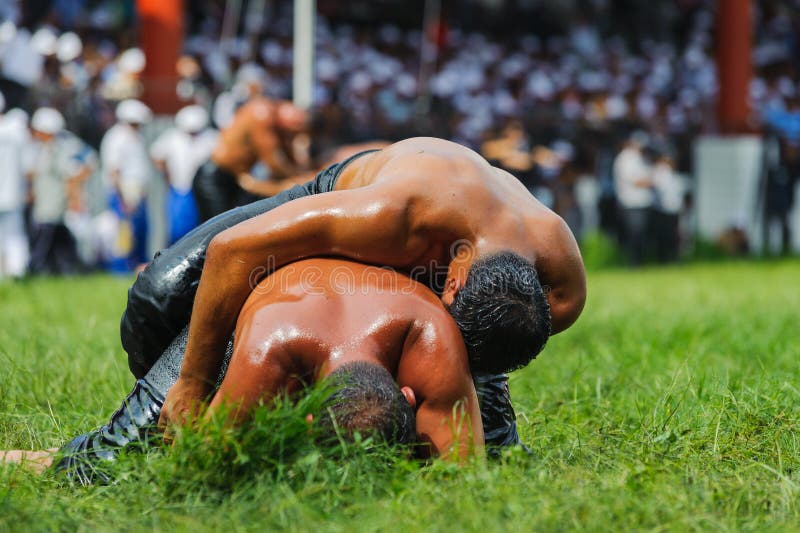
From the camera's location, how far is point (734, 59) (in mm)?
15344

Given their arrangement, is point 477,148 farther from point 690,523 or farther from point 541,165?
point 690,523

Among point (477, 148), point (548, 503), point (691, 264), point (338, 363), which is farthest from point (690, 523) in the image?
point (691, 264)

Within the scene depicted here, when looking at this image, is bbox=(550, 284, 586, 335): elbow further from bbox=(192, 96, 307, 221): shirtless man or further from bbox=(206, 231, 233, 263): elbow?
bbox=(192, 96, 307, 221): shirtless man

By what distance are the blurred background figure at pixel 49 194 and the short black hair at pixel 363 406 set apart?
7625 millimetres

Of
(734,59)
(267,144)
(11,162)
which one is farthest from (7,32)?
(734,59)

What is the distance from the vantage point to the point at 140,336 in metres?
3.20

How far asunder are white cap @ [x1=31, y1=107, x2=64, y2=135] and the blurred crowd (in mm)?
17

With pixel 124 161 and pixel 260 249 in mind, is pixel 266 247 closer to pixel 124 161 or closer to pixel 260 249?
pixel 260 249

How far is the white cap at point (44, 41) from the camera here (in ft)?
35.7

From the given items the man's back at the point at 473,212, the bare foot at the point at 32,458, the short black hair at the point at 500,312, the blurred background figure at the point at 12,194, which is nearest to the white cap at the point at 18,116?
the blurred background figure at the point at 12,194

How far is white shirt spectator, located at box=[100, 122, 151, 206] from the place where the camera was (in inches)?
396

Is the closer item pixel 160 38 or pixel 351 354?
pixel 351 354

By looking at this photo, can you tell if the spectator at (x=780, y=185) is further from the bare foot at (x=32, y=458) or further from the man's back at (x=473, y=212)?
the bare foot at (x=32, y=458)

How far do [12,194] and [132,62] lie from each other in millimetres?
2641
